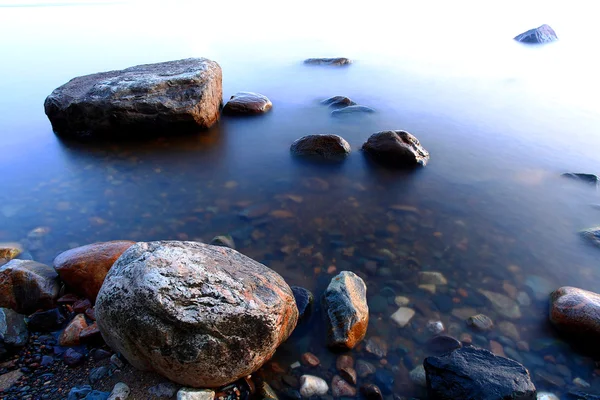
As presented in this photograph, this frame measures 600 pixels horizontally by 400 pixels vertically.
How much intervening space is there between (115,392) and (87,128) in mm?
5382

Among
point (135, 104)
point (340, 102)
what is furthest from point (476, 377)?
point (340, 102)

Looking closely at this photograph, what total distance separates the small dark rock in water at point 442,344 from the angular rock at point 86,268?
9.22ft

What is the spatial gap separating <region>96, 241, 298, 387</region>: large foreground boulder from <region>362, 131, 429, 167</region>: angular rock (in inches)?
147

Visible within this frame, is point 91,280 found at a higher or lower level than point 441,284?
higher

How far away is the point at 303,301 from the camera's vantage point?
345 centimetres

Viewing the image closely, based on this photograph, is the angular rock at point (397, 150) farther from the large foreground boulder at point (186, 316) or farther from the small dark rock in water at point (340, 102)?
the large foreground boulder at point (186, 316)

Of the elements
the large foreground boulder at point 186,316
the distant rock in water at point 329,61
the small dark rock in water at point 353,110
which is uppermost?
the large foreground boulder at point 186,316

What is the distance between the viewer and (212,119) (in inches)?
283

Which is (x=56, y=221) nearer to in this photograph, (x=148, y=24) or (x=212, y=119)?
(x=212, y=119)

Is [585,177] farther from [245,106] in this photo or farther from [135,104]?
[135,104]

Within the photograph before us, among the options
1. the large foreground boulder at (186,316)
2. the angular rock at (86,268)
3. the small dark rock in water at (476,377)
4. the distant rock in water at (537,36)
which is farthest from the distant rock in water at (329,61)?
the small dark rock in water at (476,377)

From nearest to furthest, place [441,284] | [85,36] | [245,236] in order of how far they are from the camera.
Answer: [441,284]
[245,236]
[85,36]

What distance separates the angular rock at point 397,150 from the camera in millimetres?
5910

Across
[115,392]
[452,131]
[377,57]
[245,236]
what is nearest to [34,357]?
[115,392]
